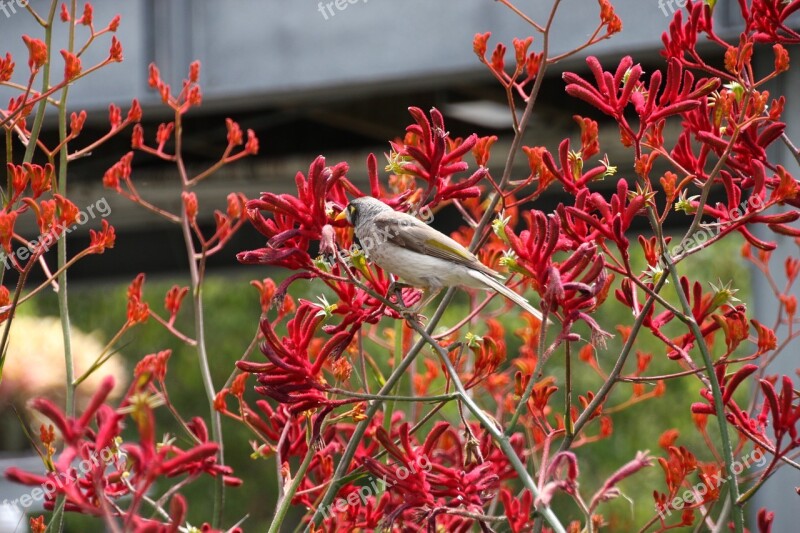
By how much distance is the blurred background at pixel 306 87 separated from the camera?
132 inches

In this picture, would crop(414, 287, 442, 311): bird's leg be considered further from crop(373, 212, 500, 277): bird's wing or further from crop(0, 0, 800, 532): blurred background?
crop(0, 0, 800, 532): blurred background

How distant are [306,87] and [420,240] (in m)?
1.59

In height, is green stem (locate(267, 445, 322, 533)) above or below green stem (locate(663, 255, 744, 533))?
below

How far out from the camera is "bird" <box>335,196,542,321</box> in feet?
6.48

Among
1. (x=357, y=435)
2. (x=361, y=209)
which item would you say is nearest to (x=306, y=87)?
(x=361, y=209)

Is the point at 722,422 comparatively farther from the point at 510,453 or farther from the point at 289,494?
the point at 289,494

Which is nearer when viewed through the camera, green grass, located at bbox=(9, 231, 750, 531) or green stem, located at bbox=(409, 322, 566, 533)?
green stem, located at bbox=(409, 322, 566, 533)

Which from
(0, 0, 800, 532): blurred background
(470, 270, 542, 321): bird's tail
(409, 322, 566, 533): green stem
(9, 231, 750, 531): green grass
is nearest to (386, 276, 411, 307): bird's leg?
(470, 270, 542, 321): bird's tail

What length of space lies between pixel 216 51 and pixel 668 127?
197 cm

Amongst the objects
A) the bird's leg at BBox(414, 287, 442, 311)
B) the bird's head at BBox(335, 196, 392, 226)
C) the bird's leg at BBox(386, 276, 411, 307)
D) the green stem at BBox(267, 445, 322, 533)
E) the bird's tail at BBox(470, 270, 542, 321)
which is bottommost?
the green stem at BBox(267, 445, 322, 533)

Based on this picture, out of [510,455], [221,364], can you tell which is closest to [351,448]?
[510,455]

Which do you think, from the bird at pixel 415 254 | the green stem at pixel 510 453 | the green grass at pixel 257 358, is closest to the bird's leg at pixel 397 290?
the bird at pixel 415 254

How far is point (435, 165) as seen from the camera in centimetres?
168

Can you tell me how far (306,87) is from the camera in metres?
3.65
